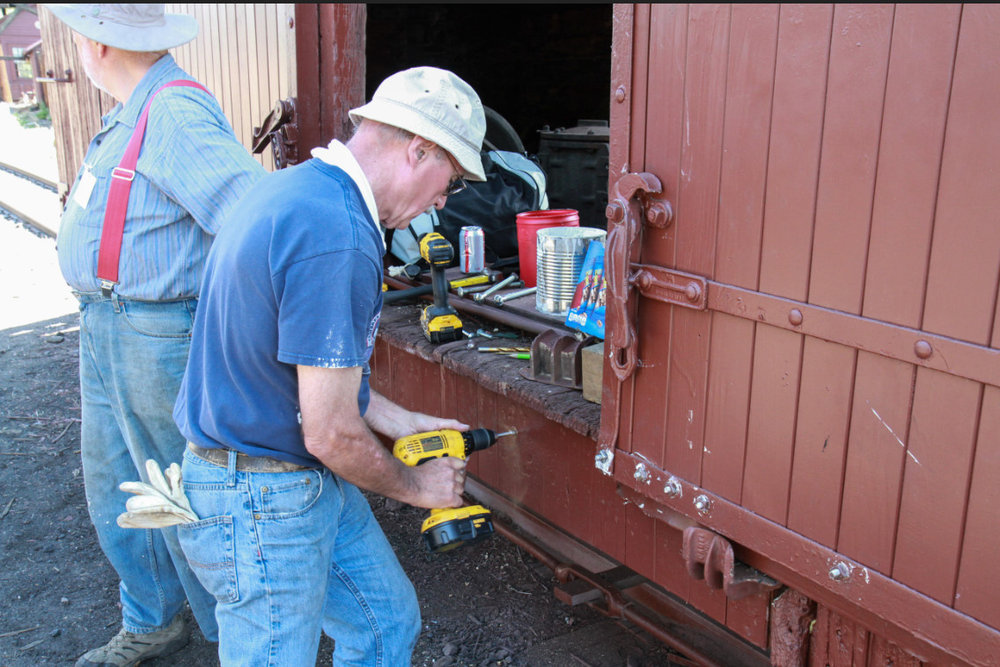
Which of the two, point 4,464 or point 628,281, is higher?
point 628,281

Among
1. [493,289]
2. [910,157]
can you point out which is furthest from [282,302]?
[493,289]

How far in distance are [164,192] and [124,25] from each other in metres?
0.56

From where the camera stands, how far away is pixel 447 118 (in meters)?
1.95

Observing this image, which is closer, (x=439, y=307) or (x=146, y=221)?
(x=146, y=221)

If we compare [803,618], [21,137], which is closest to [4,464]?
[803,618]

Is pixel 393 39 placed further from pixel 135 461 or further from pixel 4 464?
pixel 135 461

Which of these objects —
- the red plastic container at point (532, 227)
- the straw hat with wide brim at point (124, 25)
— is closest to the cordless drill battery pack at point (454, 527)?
the red plastic container at point (532, 227)

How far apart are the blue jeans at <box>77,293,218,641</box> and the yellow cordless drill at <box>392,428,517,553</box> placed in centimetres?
90

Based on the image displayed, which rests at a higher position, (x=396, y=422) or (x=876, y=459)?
(x=876, y=459)

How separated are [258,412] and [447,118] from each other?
82 cm

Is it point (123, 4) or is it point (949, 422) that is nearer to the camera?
point (949, 422)

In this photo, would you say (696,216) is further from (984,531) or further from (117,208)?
(117,208)

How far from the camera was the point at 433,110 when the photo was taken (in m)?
1.93

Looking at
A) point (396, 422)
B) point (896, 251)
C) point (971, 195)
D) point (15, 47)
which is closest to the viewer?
point (971, 195)
